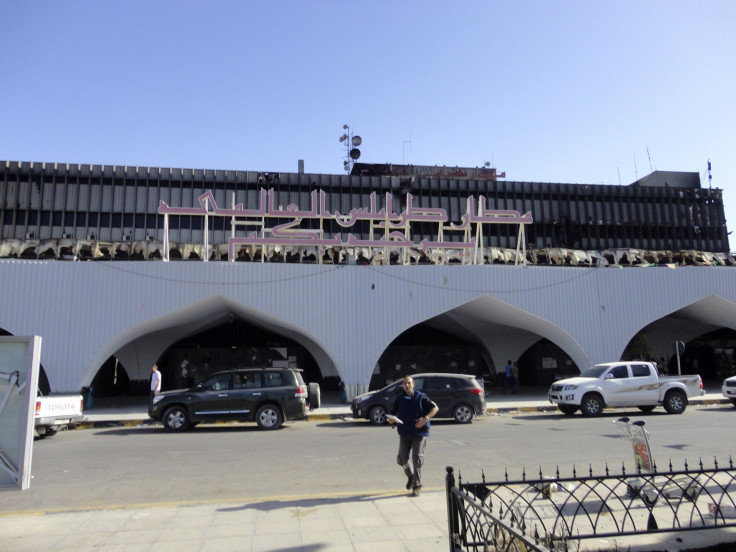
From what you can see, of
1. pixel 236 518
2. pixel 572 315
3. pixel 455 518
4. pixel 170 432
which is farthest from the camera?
pixel 572 315

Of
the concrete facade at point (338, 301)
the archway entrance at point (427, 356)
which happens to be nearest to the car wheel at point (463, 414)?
the concrete facade at point (338, 301)

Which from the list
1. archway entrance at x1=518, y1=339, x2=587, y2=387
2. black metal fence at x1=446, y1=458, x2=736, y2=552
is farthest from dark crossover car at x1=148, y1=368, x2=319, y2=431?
archway entrance at x1=518, y1=339, x2=587, y2=387

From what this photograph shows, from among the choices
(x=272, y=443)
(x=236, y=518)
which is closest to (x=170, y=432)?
(x=272, y=443)

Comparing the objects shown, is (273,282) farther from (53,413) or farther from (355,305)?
(53,413)

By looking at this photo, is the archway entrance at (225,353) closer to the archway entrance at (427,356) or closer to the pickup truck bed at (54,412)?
the archway entrance at (427,356)

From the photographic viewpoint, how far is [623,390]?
16.0 m

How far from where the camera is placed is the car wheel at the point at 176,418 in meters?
14.1

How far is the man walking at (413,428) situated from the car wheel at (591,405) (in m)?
10.3

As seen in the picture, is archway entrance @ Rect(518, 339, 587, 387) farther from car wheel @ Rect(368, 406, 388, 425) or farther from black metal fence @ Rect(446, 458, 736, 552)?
black metal fence @ Rect(446, 458, 736, 552)

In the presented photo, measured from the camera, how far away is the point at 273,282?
2023 centimetres

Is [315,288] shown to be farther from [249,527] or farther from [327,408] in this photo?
[249,527]

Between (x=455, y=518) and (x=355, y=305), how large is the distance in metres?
16.4

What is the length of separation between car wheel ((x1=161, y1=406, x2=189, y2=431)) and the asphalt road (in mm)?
360

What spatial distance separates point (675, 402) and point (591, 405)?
8.95 feet
